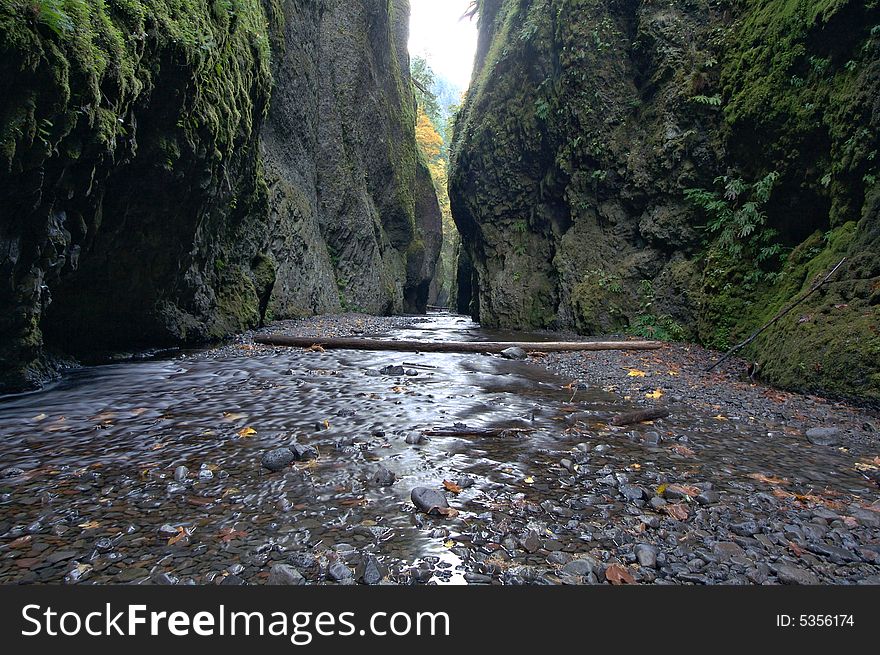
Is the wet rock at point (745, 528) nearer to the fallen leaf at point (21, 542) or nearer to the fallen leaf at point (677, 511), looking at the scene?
the fallen leaf at point (677, 511)

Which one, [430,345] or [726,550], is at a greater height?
[430,345]

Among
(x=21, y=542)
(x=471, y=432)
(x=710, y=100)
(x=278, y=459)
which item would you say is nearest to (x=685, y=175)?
(x=710, y=100)

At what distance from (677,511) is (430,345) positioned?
7819 millimetres

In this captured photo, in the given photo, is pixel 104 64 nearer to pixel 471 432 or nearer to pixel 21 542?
pixel 21 542

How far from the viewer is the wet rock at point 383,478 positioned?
9.96 ft

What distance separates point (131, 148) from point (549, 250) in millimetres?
14306

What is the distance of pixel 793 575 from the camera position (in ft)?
6.85

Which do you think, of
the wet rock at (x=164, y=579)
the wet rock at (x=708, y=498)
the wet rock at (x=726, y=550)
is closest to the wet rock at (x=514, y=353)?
the wet rock at (x=708, y=498)

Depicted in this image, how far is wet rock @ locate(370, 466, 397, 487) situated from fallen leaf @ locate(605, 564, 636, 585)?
Answer: 1479 millimetres

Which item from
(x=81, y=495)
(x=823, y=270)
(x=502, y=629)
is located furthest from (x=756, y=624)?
(x=823, y=270)

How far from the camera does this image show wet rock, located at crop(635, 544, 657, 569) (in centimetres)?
214

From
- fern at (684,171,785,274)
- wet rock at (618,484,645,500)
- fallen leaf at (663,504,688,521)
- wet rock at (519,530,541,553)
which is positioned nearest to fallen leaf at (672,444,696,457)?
wet rock at (618,484,645,500)

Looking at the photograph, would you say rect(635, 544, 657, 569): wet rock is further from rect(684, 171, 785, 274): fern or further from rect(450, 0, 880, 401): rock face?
rect(684, 171, 785, 274): fern

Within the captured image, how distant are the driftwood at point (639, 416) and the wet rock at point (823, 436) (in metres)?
1.25
